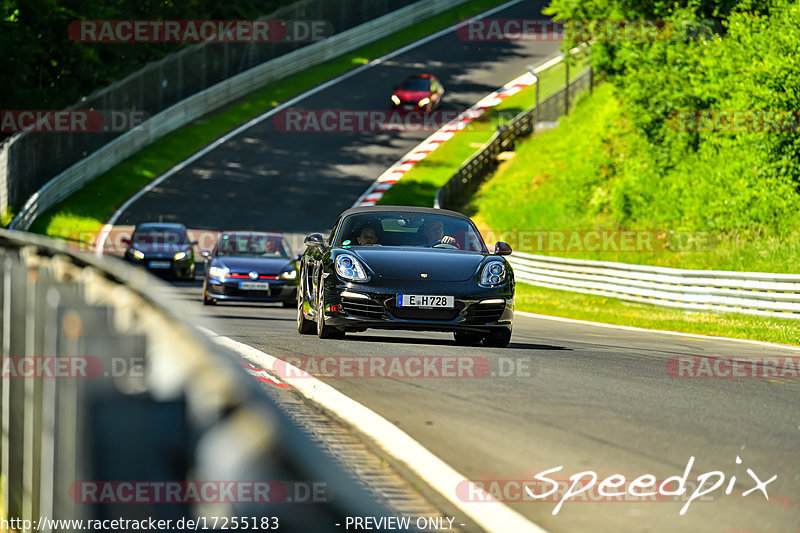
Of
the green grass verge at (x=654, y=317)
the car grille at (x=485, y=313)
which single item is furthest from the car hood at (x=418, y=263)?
the green grass verge at (x=654, y=317)

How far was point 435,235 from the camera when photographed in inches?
548

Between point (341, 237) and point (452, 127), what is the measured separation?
38.7 m

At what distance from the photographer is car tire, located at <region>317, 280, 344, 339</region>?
501 inches

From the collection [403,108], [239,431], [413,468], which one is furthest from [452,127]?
[239,431]

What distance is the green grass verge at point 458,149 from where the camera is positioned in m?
43.5

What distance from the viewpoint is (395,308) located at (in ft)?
40.2

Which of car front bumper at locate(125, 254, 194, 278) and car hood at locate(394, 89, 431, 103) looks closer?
car front bumper at locate(125, 254, 194, 278)

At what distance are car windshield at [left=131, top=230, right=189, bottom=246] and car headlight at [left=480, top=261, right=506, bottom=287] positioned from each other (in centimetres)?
1787

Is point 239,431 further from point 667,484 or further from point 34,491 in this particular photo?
point 667,484

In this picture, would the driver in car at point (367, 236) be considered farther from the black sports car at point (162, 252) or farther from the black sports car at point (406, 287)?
the black sports car at point (162, 252)

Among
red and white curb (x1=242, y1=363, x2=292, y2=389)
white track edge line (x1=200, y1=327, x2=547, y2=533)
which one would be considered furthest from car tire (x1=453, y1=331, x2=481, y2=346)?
red and white curb (x1=242, y1=363, x2=292, y2=389)

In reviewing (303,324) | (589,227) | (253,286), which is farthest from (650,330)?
(589,227)

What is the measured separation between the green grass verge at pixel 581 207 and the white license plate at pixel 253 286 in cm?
1008

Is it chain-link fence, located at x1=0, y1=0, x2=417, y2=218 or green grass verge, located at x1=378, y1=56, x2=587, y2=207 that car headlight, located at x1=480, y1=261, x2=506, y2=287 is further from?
chain-link fence, located at x1=0, y1=0, x2=417, y2=218
